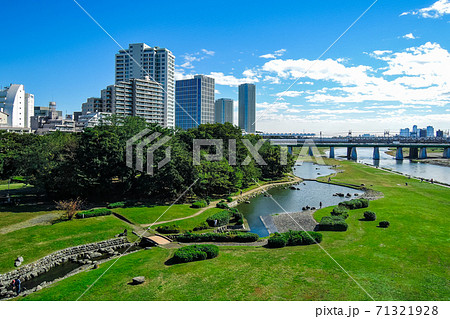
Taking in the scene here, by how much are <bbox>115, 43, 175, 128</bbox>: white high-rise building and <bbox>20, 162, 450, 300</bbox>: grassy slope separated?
13636 cm

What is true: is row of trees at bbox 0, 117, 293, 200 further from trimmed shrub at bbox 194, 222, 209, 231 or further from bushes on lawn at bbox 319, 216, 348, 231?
bushes on lawn at bbox 319, 216, 348, 231

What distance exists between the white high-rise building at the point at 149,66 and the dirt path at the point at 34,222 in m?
119

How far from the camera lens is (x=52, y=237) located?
33.2 metres

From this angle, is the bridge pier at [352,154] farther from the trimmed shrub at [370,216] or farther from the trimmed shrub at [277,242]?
the trimmed shrub at [277,242]

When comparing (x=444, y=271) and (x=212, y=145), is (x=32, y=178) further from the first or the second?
(x=444, y=271)

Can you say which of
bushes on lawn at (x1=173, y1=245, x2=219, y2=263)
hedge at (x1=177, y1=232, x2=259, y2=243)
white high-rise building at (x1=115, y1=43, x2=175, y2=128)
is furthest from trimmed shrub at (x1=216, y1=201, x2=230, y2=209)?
white high-rise building at (x1=115, y1=43, x2=175, y2=128)

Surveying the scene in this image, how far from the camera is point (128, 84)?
138 metres

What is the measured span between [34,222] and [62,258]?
11563 mm

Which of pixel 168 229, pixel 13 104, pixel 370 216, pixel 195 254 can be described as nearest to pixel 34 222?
pixel 168 229

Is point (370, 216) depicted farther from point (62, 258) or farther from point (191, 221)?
point (62, 258)

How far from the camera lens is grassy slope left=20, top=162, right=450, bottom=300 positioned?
20.3 m

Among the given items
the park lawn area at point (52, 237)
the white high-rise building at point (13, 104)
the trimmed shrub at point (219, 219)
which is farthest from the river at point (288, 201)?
the white high-rise building at point (13, 104)

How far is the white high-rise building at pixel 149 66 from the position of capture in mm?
159125

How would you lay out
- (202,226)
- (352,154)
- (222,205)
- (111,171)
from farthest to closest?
(352,154)
(222,205)
(111,171)
(202,226)
